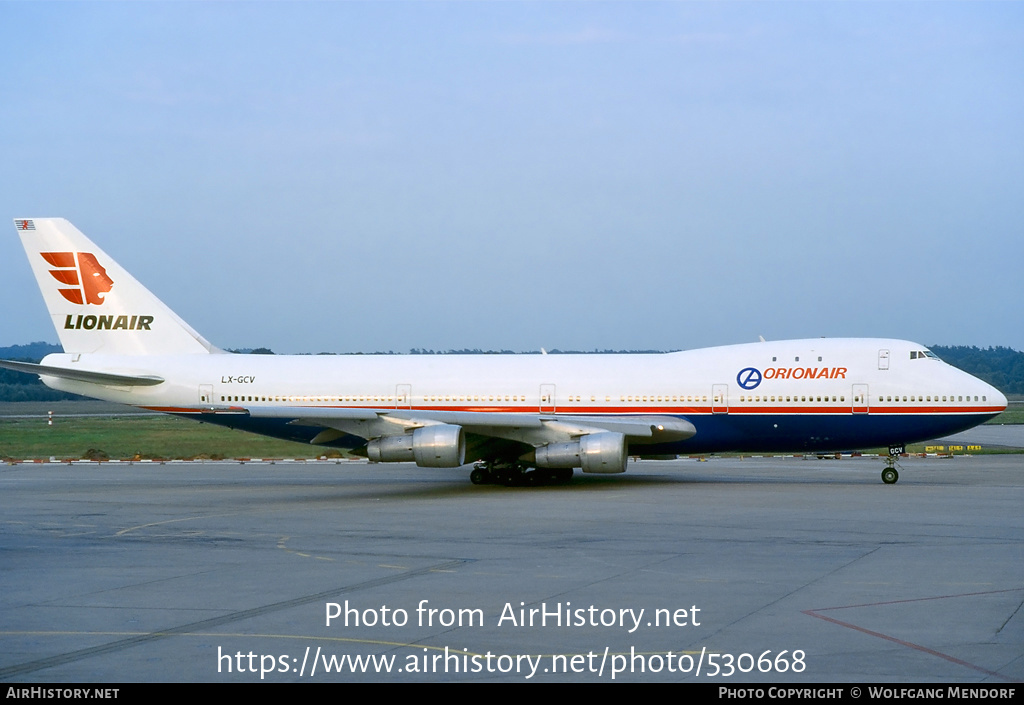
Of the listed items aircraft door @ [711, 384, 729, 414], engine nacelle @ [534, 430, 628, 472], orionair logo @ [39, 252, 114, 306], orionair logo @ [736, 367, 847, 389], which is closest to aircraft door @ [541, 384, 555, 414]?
engine nacelle @ [534, 430, 628, 472]

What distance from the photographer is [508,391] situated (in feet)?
100

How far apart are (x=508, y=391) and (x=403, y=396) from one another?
10.2ft

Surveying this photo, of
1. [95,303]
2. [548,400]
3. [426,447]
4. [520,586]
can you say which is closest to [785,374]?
[548,400]

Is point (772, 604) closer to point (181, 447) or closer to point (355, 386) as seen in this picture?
point (355, 386)

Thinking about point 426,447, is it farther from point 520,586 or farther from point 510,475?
point 520,586

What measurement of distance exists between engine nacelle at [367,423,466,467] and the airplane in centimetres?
4

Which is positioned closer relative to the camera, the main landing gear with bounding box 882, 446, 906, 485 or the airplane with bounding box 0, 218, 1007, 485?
the airplane with bounding box 0, 218, 1007, 485

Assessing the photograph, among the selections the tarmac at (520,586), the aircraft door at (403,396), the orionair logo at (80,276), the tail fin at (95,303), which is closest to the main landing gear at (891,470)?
the tarmac at (520,586)

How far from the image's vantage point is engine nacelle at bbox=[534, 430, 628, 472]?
2700 centimetres

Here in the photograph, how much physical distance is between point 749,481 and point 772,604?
1838 centimetres

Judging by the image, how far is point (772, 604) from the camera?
489 inches

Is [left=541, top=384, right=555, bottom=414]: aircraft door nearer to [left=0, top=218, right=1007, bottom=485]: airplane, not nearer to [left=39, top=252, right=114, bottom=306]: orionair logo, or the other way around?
[left=0, top=218, right=1007, bottom=485]: airplane

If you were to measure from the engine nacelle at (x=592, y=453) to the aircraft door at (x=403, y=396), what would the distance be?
5.02m
